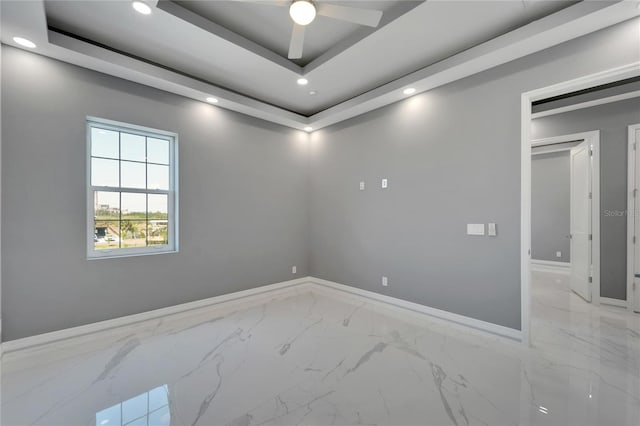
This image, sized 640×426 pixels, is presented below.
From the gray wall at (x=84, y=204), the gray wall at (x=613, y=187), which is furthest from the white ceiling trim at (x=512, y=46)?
the gray wall at (x=613, y=187)

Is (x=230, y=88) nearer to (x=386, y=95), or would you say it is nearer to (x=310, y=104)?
(x=310, y=104)

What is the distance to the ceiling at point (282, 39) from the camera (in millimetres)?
2215

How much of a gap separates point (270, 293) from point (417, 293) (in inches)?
86.3

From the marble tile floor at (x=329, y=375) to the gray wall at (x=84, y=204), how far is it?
1.34 ft

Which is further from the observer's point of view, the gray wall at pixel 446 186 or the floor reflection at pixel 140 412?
the gray wall at pixel 446 186

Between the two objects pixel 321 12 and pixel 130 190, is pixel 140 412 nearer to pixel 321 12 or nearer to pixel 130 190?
pixel 130 190

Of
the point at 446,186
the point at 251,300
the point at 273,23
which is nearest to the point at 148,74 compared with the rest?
the point at 273,23

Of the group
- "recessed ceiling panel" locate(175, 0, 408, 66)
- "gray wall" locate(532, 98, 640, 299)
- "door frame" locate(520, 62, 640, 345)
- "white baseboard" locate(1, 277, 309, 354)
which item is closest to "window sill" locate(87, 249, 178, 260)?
"white baseboard" locate(1, 277, 309, 354)

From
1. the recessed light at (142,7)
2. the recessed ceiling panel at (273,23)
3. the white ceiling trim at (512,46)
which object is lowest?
the white ceiling trim at (512,46)

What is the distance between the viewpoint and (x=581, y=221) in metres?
4.11

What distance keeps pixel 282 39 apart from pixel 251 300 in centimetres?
337

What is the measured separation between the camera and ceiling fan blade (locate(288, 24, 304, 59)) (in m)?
2.09

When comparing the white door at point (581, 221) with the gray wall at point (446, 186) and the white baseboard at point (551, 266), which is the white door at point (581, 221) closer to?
the white baseboard at point (551, 266)

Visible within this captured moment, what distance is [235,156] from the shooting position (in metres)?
3.93
